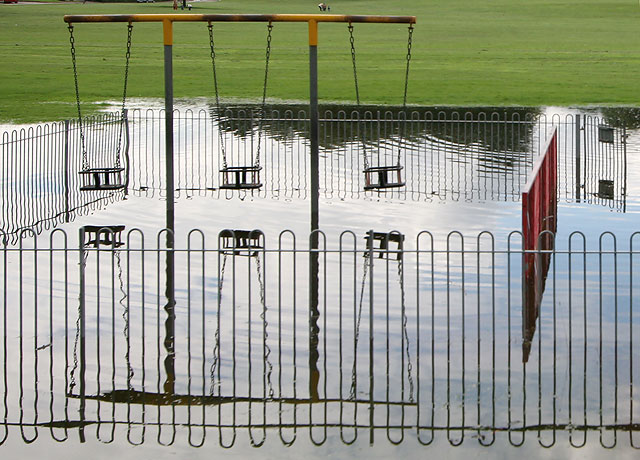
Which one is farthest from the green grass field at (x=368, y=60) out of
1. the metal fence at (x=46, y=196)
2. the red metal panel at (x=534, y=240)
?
the red metal panel at (x=534, y=240)

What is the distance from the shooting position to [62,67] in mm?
59188

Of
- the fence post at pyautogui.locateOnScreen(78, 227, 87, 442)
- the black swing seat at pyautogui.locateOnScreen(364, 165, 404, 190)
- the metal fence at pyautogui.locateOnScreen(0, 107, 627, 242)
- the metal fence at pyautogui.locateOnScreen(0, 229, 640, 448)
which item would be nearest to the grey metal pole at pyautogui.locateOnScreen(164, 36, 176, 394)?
the metal fence at pyautogui.locateOnScreen(0, 229, 640, 448)

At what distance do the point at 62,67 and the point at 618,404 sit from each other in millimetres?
50685

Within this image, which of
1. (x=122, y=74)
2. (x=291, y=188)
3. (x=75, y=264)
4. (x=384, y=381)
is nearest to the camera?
(x=384, y=381)

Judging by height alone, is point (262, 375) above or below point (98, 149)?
below

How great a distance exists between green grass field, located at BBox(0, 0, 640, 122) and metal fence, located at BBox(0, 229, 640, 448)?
903 inches

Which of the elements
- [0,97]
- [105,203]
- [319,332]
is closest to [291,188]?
[105,203]

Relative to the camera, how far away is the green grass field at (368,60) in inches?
1807

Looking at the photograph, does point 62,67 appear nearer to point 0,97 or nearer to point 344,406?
point 0,97

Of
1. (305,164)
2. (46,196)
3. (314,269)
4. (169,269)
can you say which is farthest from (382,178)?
(305,164)

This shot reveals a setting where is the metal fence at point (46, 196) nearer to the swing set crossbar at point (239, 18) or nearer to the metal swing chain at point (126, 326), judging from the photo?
the swing set crossbar at point (239, 18)

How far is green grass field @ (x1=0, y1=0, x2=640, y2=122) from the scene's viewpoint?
1807 inches

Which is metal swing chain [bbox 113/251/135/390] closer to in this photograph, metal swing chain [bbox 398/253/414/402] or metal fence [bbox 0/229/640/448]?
metal fence [bbox 0/229/640/448]

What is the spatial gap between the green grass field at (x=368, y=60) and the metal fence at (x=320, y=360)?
75.2 feet
